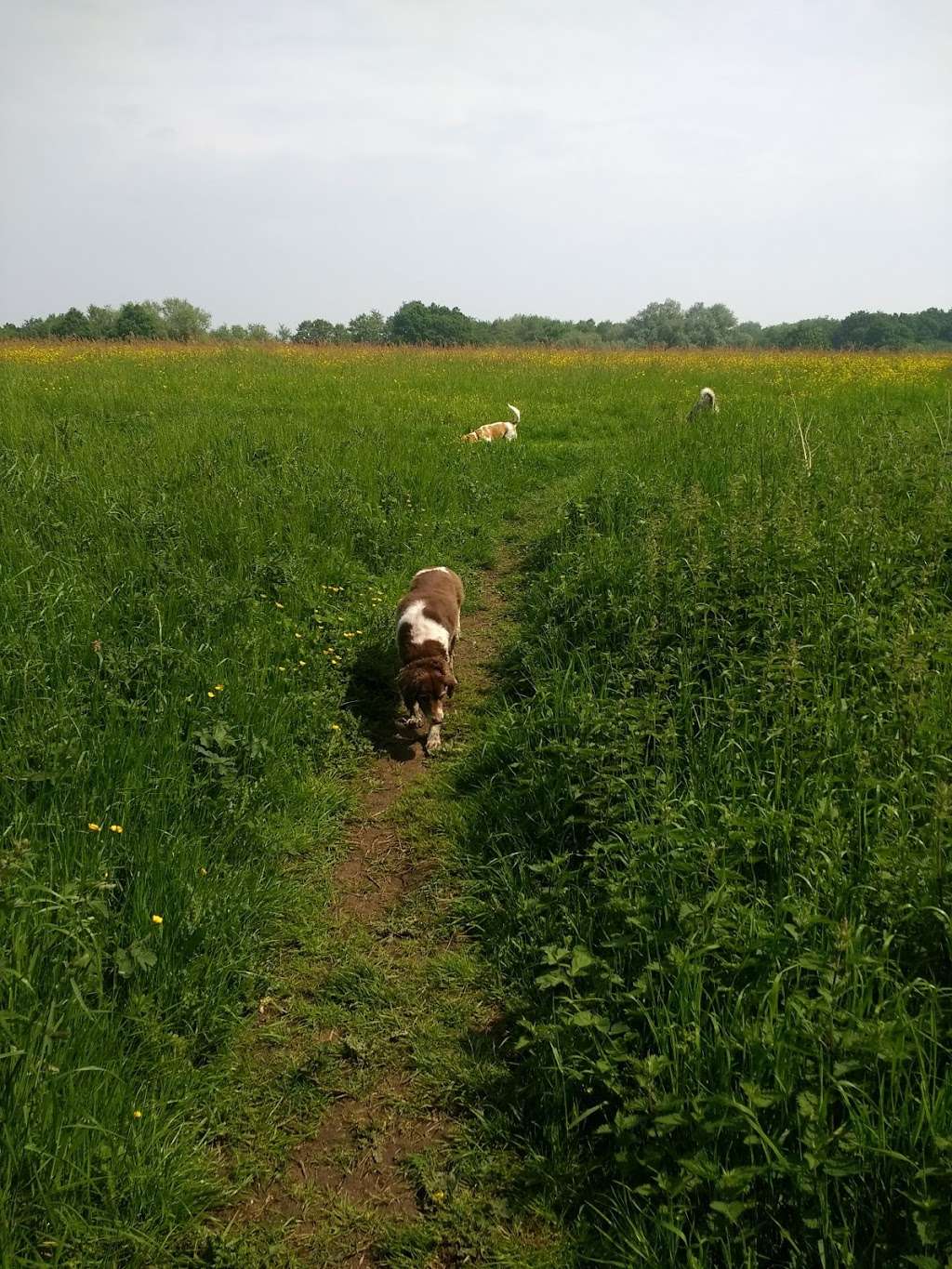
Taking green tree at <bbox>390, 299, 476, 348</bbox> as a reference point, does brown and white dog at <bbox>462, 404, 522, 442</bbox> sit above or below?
below

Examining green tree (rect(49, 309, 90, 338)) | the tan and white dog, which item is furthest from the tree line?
the tan and white dog

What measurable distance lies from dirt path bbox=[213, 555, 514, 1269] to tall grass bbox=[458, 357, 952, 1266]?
355 mm

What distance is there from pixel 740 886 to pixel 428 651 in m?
2.70

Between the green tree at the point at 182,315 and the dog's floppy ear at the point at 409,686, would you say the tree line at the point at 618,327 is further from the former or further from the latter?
the dog's floppy ear at the point at 409,686

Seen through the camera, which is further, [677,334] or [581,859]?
[677,334]

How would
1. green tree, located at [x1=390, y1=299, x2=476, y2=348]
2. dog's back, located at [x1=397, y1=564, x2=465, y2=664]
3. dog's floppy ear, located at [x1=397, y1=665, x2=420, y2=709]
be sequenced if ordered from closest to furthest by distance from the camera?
dog's floppy ear, located at [x1=397, y1=665, x2=420, y2=709], dog's back, located at [x1=397, y1=564, x2=465, y2=664], green tree, located at [x1=390, y1=299, x2=476, y2=348]

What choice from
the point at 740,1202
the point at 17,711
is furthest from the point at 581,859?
the point at 17,711

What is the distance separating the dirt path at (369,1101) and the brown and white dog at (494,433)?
28.5 ft

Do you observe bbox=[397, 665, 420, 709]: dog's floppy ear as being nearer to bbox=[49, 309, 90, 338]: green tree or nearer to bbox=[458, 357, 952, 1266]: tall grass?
bbox=[458, 357, 952, 1266]: tall grass

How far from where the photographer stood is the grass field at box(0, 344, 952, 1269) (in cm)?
204

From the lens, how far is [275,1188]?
2266 mm

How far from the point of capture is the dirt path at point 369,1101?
2.18m

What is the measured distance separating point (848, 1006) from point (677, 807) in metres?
1.09

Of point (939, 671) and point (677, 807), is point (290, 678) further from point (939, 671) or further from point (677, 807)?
point (939, 671)
